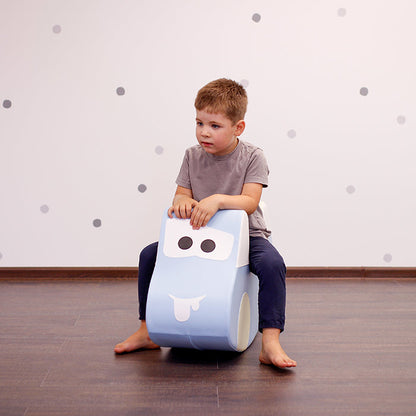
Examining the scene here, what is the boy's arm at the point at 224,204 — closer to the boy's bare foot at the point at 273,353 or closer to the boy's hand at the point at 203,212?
the boy's hand at the point at 203,212

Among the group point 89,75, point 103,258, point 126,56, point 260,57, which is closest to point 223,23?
point 260,57

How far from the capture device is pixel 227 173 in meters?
1.46

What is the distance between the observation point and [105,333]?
1502mm

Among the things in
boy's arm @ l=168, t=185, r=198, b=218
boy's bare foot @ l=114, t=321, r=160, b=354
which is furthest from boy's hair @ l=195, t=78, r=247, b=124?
boy's bare foot @ l=114, t=321, r=160, b=354

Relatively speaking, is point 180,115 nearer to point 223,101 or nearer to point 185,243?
point 223,101

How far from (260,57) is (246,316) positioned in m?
1.19

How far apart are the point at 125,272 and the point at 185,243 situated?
3.11 ft

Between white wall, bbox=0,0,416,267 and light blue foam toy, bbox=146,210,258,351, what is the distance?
0.88 m

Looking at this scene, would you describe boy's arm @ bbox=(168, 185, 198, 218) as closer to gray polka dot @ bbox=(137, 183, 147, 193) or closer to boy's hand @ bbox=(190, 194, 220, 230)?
boy's hand @ bbox=(190, 194, 220, 230)

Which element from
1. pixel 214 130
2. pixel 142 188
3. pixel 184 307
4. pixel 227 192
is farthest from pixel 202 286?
pixel 142 188

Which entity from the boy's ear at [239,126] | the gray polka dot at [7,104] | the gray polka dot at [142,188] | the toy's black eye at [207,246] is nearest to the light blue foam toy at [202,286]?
the toy's black eye at [207,246]

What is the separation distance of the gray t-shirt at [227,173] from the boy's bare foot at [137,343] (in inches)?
15.4

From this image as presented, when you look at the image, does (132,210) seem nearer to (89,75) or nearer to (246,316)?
(89,75)

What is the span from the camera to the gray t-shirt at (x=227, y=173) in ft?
4.76
